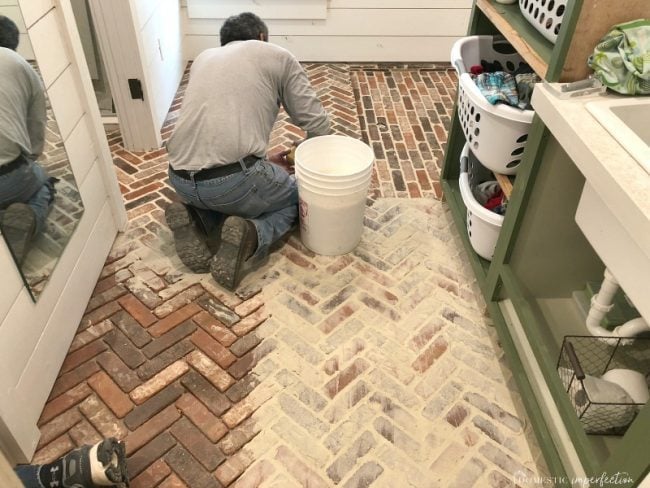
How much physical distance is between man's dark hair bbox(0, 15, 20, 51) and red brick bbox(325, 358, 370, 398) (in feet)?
4.64

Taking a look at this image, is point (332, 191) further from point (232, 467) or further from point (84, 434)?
point (84, 434)

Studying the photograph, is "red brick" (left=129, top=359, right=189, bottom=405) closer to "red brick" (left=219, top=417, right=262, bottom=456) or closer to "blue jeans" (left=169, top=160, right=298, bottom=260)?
"red brick" (left=219, top=417, right=262, bottom=456)

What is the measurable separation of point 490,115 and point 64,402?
1687mm

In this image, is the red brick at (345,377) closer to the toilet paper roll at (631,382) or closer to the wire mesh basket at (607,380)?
the wire mesh basket at (607,380)

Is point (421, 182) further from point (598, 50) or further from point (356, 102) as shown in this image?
point (598, 50)

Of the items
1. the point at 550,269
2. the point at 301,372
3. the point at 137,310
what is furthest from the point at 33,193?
the point at 550,269

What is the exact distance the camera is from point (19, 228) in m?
1.51

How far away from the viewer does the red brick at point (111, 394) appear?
1.67m

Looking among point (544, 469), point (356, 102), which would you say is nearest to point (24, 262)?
point (544, 469)

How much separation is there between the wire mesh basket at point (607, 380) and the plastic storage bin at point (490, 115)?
2.12 feet

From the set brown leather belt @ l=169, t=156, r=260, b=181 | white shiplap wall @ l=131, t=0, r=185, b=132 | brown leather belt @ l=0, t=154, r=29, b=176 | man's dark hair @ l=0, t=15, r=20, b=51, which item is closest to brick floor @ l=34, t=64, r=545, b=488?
brown leather belt @ l=169, t=156, r=260, b=181

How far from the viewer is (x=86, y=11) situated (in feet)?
9.16

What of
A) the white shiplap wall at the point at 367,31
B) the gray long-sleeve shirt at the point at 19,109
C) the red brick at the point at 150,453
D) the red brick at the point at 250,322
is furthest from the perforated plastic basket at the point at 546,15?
the white shiplap wall at the point at 367,31

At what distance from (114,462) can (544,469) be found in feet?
4.06
